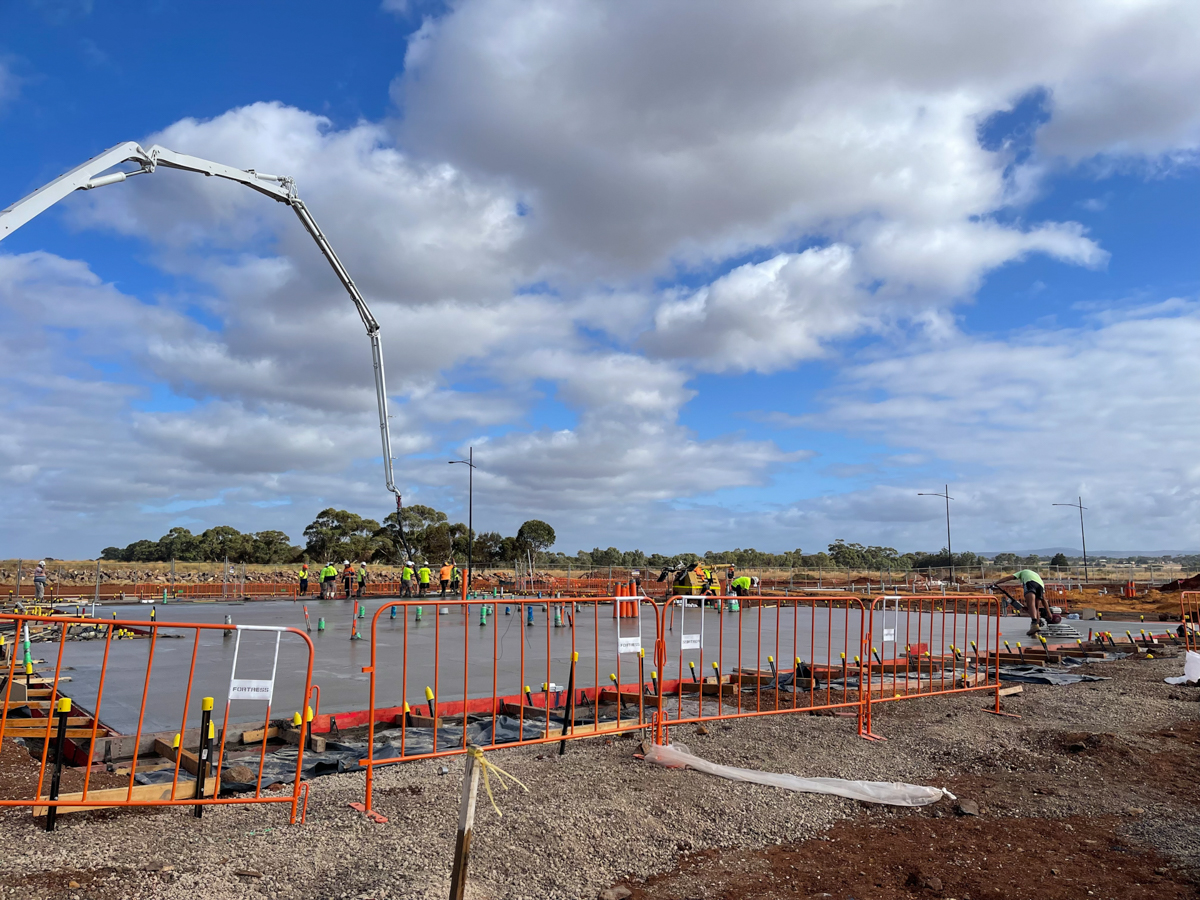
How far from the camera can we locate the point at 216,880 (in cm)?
437

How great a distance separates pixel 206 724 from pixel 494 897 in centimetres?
254

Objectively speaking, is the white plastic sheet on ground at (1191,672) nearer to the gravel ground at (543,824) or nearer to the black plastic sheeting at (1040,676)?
the black plastic sheeting at (1040,676)

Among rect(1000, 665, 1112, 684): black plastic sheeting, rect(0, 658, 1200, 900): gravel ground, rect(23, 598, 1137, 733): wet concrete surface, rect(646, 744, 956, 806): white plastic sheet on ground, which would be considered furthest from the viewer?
rect(1000, 665, 1112, 684): black plastic sheeting

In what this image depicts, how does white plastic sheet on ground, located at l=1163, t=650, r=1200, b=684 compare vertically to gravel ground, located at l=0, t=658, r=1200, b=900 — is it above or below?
above

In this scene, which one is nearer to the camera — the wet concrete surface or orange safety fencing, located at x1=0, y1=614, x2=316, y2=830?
orange safety fencing, located at x1=0, y1=614, x2=316, y2=830

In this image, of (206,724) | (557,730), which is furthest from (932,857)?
(206,724)

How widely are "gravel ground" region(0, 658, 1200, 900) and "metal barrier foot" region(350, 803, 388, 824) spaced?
62mm

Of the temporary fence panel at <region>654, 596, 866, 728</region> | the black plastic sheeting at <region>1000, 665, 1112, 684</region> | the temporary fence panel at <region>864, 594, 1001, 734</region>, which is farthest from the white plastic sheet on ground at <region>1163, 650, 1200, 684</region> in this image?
the temporary fence panel at <region>654, 596, 866, 728</region>

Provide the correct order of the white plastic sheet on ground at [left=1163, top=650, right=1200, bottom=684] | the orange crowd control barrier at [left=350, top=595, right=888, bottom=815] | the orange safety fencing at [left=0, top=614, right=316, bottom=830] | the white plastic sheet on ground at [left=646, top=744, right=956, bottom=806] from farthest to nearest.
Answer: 1. the white plastic sheet on ground at [left=1163, top=650, right=1200, bottom=684]
2. the orange crowd control barrier at [left=350, top=595, right=888, bottom=815]
3. the white plastic sheet on ground at [left=646, top=744, right=956, bottom=806]
4. the orange safety fencing at [left=0, top=614, right=316, bottom=830]

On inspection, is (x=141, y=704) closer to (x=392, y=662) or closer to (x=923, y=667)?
(x=392, y=662)

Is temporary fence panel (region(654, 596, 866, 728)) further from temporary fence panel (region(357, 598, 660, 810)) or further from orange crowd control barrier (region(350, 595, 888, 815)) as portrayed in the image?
temporary fence panel (region(357, 598, 660, 810))

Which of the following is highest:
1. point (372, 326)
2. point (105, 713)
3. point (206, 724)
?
point (372, 326)

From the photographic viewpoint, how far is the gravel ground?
14.5ft

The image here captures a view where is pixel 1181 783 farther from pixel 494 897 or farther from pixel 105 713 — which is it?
Result: pixel 105 713
